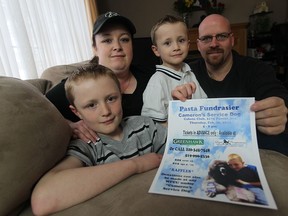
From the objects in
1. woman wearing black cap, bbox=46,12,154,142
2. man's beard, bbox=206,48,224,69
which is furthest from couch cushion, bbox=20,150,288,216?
man's beard, bbox=206,48,224,69

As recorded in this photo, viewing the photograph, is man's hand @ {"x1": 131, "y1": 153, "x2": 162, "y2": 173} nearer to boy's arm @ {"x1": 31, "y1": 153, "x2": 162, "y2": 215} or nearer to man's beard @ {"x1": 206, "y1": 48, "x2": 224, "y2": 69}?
boy's arm @ {"x1": 31, "y1": 153, "x2": 162, "y2": 215}

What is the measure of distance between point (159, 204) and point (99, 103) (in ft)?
1.29

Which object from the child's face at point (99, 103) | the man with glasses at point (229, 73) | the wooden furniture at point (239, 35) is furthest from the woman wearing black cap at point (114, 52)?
the wooden furniture at point (239, 35)

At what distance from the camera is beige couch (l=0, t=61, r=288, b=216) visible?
0.46 metres

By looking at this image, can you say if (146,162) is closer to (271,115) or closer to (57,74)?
(271,115)

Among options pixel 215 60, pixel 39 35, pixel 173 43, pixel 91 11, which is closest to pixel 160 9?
pixel 91 11

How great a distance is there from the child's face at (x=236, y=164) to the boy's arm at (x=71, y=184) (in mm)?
255

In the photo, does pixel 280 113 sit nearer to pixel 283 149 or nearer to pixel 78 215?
pixel 283 149

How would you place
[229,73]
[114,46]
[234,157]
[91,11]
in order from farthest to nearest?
[91,11]
[229,73]
[114,46]
[234,157]

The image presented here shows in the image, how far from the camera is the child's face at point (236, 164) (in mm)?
551

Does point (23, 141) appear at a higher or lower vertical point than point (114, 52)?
lower

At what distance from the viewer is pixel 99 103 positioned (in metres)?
0.74

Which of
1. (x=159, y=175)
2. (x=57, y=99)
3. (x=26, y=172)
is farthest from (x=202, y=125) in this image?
(x=57, y=99)

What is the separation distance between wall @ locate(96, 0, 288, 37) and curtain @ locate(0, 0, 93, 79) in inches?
57.8
